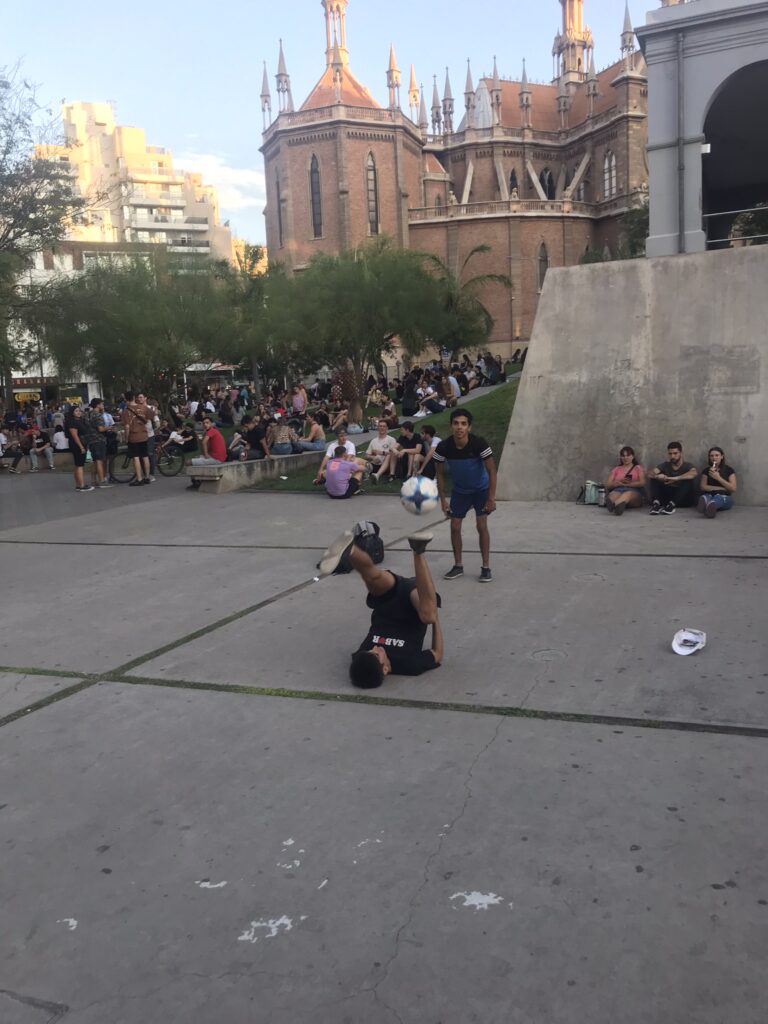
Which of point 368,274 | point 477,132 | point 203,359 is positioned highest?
point 477,132

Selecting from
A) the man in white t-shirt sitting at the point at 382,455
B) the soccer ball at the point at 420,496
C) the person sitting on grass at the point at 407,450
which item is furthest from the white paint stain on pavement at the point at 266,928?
the man in white t-shirt sitting at the point at 382,455

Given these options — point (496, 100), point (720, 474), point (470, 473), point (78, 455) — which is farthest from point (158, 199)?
point (470, 473)

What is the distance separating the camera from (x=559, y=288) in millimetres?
12320

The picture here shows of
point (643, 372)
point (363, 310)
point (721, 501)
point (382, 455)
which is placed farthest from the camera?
point (363, 310)

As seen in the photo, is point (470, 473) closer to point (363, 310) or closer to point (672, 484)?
point (672, 484)

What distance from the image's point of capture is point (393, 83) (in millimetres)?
66250

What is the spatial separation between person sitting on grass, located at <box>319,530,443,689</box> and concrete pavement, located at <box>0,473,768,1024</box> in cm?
13

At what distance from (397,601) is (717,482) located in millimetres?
6836

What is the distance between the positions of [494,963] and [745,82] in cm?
1461

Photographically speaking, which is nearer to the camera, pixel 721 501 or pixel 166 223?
pixel 721 501

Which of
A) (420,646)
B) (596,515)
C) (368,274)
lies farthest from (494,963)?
(368,274)

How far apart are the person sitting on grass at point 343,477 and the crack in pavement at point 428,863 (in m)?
8.78

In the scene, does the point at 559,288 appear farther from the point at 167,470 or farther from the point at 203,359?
the point at 203,359

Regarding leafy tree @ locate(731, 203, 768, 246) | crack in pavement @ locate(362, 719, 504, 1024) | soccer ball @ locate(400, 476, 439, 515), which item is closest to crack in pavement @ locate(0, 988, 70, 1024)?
crack in pavement @ locate(362, 719, 504, 1024)
